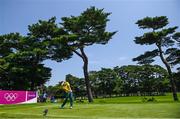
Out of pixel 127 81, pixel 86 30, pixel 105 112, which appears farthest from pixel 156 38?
pixel 127 81

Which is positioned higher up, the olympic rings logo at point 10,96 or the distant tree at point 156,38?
the distant tree at point 156,38

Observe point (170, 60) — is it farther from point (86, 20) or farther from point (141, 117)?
point (141, 117)

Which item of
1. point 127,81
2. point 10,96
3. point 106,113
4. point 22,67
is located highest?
point 127,81

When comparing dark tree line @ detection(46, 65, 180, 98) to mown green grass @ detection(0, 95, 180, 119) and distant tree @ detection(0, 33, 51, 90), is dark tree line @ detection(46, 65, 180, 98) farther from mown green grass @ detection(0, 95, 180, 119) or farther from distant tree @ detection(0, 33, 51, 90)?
mown green grass @ detection(0, 95, 180, 119)

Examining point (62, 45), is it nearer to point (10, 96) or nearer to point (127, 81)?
point (10, 96)

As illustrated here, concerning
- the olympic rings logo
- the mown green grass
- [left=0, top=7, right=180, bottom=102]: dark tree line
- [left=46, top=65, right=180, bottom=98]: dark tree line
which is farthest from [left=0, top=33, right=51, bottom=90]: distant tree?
[left=46, top=65, right=180, bottom=98]: dark tree line

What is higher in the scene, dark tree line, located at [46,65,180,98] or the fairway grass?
dark tree line, located at [46,65,180,98]

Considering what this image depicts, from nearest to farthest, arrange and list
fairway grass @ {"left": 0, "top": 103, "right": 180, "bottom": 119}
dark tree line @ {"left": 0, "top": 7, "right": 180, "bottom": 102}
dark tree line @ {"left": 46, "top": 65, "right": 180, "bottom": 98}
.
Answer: fairway grass @ {"left": 0, "top": 103, "right": 180, "bottom": 119} < dark tree line @ {"left": 0, "top": 7, "right": 180, "bottom": 102} < dark tree line @ {"left": 46, "top": 65, "right": 180, "bottom": 98}

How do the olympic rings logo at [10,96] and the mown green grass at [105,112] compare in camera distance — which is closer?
the mown green grass at [105,112]

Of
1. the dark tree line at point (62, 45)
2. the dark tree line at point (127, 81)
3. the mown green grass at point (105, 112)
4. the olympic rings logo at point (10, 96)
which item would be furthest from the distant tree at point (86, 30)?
the dark tree line at point (127, 81)

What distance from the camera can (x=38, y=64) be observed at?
52688 millimetres

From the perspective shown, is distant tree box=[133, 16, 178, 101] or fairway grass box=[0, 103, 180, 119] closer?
fairway grass box=[0, 103, 180, 119]

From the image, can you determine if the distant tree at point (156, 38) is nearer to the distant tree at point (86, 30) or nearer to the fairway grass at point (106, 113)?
the distant tree at point (86, 30)

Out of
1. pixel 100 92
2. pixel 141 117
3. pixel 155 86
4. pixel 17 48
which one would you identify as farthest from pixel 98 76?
pixel 141 117
